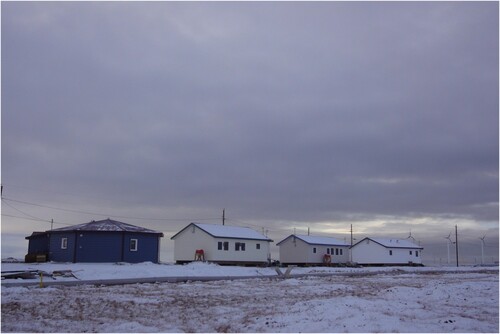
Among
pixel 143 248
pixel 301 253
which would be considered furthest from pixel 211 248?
pixel 301 253

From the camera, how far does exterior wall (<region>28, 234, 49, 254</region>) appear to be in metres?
49.6

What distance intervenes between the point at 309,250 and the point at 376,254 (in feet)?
51.4

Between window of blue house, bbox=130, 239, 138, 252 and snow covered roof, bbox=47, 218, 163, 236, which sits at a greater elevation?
snow covered roof, bbox=47, 218, 163, 236

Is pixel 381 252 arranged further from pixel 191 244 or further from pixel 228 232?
pixel 191 244

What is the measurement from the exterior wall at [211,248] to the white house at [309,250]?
10554mm

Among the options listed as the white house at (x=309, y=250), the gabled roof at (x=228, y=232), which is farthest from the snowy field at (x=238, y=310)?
the white house at (x=309, y=250)

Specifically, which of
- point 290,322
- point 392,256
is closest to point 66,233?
point 290,322

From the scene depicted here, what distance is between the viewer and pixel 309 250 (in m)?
69.0

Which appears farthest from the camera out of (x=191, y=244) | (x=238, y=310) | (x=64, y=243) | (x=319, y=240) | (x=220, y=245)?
(x=319, y=240)

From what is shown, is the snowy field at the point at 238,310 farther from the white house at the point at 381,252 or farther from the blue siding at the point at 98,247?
the white house at the point at 381,252

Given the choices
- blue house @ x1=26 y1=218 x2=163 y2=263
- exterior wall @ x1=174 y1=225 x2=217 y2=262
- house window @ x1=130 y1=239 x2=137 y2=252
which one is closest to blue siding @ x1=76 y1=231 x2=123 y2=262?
blue house @ x1=26 y1=218 x2=163 y2=263

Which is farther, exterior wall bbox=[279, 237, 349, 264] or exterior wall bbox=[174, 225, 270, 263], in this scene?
exterior wall bbox=[279, 237, 349, 264]

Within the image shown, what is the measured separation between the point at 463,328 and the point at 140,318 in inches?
359

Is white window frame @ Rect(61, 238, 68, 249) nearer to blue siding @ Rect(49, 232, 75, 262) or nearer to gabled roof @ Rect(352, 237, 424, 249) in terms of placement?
blue siding @ Rect(49, 232, 75, 262)
